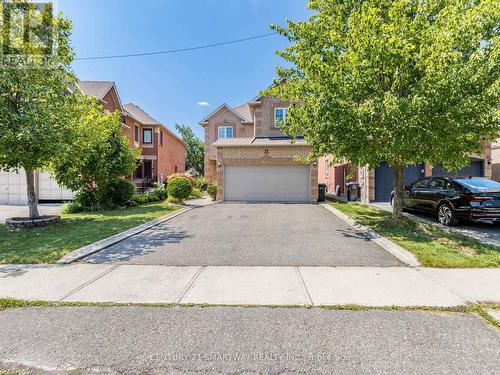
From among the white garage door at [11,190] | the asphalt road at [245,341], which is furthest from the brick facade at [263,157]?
the asphalt road at [245,341]

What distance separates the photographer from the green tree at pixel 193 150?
159ft

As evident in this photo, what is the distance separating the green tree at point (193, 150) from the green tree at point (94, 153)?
34.0m

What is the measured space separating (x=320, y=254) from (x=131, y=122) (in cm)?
2410

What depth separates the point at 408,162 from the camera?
7.75 meters

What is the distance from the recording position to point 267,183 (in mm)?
16750

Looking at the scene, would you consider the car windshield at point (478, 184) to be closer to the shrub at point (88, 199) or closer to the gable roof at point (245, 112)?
the shrub at point (88, 199)

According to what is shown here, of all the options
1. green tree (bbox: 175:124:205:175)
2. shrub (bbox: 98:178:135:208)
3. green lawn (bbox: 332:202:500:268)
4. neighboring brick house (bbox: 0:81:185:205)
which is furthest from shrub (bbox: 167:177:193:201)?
green tree (bbox: 175:124:205:175)

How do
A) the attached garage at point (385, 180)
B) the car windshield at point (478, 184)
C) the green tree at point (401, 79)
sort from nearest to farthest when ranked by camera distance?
the green tree at point (401, 79) < the car windshield at point (478, 184) < the attached garage at point (385, 180)

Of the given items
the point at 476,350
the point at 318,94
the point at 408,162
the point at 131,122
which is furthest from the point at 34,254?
the point at 131,122

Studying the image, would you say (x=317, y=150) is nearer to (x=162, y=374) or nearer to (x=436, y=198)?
(x=436, y=198)

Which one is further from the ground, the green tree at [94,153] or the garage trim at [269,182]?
the green tree at [94,153]

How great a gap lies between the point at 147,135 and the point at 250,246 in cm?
2423

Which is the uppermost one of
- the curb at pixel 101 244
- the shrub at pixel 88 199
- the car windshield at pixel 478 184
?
the car windshield at pixel 478 184

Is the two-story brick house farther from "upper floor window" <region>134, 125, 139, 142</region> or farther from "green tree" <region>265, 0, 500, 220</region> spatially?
"green tree" <region>265, 0, 500, 220</region>
